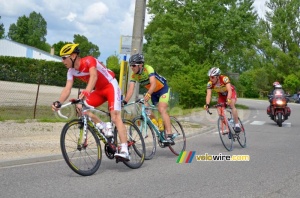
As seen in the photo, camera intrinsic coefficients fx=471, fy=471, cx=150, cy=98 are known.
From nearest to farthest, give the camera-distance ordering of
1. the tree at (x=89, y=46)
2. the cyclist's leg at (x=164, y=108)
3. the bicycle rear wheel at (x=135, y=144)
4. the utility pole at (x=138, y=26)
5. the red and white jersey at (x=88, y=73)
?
the red and white jersey at (x=88, y=73) < the bicycle rear wheel at (x=135, y=144) < the cyclist's leg at (x=164, y=108) < the utility pole at (x=138, y=26) < the tree at (x=89, y=46)

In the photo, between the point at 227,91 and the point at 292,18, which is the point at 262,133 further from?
the point at 292,18

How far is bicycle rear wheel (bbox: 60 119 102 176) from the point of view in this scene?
6789mm

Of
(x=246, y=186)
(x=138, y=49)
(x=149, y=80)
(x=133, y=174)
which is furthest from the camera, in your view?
(x=138, y=49)

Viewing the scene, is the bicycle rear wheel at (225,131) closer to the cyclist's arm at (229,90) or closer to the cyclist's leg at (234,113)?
the cyclist's leg at (234,113)

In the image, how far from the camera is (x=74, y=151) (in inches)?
274

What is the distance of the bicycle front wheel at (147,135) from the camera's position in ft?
28.5

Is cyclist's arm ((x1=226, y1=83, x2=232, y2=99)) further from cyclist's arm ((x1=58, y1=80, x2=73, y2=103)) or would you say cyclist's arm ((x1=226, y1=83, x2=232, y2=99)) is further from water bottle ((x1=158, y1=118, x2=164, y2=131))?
cyclist's arm ((x1=58, y1=80, x2=73, y2=103))

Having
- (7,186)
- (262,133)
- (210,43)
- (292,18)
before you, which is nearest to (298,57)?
(292,18)

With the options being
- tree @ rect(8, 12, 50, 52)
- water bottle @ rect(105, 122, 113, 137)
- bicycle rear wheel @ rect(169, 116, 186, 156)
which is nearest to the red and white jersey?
water bottle @ rect(105, 122, 113, 137)

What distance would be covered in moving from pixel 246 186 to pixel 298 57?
3041 inches

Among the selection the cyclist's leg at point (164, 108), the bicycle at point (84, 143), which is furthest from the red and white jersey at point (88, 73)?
the cyclist's leg at point (164, 108)

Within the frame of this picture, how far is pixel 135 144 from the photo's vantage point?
814cm

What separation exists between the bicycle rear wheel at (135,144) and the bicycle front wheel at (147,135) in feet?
1.60

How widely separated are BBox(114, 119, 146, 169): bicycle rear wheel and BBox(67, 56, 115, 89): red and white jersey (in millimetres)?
820
